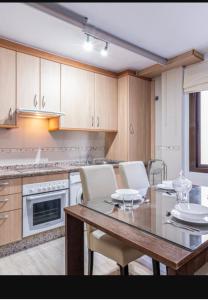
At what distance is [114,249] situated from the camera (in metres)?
1.41

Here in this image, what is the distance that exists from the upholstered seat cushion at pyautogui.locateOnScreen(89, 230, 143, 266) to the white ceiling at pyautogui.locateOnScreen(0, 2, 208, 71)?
6.35ft

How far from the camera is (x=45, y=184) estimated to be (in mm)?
2438

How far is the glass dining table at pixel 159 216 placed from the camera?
101 centimetres

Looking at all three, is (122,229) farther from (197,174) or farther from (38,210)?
(197,174)

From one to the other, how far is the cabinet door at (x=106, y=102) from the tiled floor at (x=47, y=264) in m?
1.89

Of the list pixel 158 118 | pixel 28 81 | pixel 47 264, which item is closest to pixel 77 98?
pixel 28 81

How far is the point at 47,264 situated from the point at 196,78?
2920 millimetres

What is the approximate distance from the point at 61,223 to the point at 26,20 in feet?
7.38

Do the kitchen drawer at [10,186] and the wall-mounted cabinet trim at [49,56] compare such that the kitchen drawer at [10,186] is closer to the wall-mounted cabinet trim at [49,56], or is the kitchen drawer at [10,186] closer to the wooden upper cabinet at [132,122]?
the wall-mounted cabinet trim at [49,56]

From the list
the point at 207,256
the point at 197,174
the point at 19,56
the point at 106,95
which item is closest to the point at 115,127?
the point at 106,95

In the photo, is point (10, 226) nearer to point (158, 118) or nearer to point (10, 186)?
point (10, 186)

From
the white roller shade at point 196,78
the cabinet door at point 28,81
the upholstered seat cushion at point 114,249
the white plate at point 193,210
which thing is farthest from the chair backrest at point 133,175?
the white roller shade at point 196,78

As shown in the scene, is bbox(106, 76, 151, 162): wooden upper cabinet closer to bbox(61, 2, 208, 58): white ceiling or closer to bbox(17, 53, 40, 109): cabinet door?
bbox(61, 2, 208, 58): white ceiling

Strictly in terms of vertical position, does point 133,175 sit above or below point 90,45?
below
